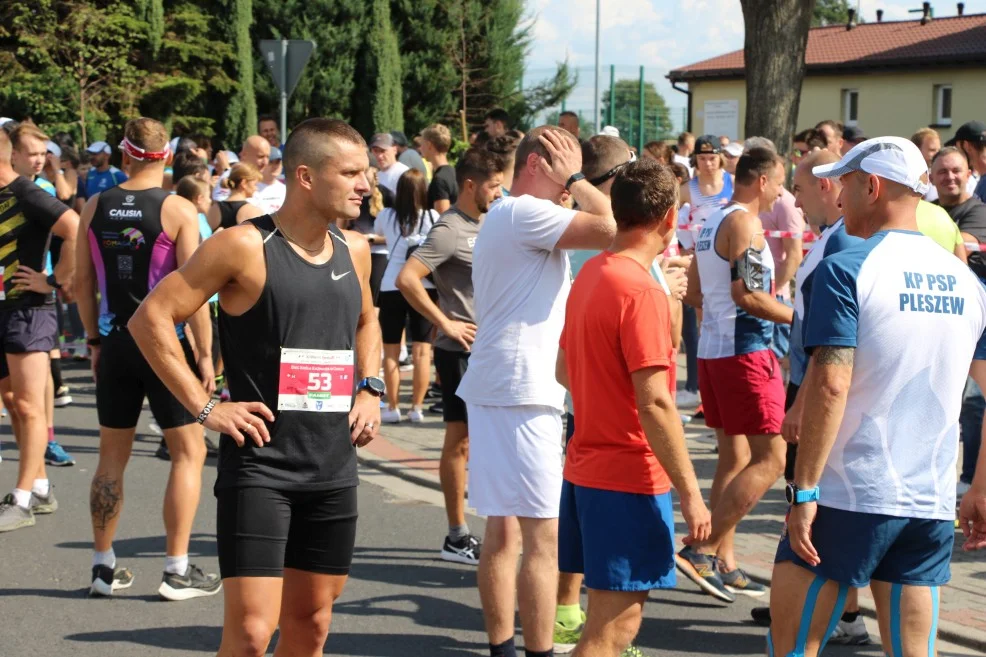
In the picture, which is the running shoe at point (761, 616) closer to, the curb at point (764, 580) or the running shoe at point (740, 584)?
the running shoe at point (740, 584)

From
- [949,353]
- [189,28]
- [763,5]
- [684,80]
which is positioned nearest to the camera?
[949,353]

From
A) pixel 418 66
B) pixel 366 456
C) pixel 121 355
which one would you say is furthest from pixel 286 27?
pixel 121 355

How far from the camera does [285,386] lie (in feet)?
13.3

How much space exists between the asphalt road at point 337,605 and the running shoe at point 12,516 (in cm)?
8

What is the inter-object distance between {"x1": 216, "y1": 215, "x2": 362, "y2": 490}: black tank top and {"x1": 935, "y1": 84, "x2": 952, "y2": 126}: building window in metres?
48.5

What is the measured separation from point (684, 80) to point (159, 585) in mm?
53195

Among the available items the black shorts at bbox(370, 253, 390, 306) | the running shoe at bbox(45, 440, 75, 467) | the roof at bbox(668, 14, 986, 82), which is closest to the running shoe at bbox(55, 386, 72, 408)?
the running shoe at bbox(45, 440, 75, 467)

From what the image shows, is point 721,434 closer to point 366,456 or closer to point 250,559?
point 250,559

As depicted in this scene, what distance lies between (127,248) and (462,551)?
242 centimetres

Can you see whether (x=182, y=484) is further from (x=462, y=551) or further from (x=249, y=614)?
(x=249, y=614)

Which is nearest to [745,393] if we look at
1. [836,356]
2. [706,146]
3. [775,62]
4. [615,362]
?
[615,362]

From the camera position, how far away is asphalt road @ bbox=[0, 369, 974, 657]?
5594mm

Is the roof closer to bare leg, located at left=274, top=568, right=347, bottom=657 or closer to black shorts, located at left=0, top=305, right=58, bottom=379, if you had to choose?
black shorts, located at left=0, top=305, right=58, bottom=379

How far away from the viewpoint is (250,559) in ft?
13.0
